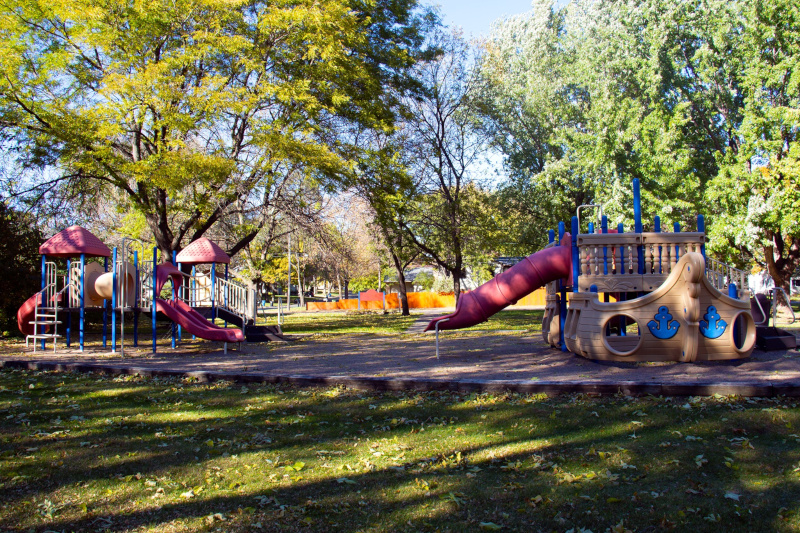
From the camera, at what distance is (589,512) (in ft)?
12.7

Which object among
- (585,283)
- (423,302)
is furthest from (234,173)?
(423,302)

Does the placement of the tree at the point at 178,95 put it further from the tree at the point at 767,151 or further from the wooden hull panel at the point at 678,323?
the tree at the point at 767,151

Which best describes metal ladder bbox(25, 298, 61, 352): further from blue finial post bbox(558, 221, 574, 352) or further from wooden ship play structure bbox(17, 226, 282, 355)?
blue finial post bbox(558, 221, 574, 352)

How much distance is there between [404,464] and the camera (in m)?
4.95

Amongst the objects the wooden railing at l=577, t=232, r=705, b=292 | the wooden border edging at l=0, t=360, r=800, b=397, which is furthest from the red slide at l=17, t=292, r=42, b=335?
the wooden railing at l=577, t=232, r=705, b=292

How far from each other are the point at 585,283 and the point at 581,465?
6.55 m

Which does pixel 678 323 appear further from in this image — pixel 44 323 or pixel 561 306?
pixel 44 323

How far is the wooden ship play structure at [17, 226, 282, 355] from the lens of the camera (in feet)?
45.1

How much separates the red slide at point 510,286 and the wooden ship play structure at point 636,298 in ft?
0.06

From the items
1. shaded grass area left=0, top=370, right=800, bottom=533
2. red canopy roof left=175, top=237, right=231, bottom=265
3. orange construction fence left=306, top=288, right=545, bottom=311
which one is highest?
red canopy roof left=175, top=237, right=231, bottom=265

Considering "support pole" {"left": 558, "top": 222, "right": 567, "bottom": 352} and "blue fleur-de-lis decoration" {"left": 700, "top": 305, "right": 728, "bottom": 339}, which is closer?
"blue fleur-de-lis decoration" {"left": 700, "top": 305, "right": 728, "bottom": 339}

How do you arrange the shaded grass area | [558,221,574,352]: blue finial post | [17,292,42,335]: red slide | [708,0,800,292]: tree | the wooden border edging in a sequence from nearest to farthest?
the shaded grass area, the wooden border edging, [558,221,574,352]: blue finial post, [17,292,42,335]: red slide, [708,0,800,292]: tree

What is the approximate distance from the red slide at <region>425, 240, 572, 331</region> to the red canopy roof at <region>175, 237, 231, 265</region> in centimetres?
819

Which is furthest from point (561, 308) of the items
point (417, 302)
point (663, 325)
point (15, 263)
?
point (417, 302)
